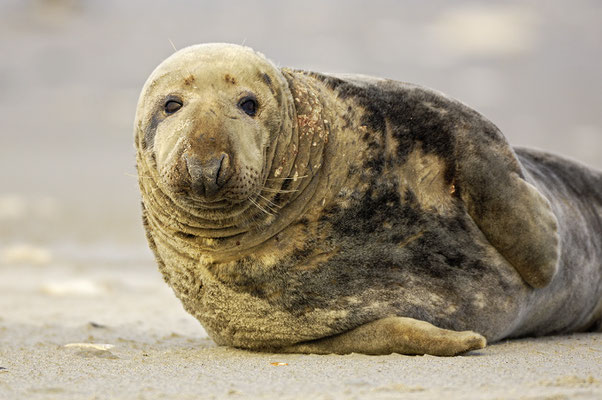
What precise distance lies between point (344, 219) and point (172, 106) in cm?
103

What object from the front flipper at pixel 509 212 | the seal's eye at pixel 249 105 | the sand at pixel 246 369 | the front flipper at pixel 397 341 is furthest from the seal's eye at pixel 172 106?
the front flipper at pixel 509 212

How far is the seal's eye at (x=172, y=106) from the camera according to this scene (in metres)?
4.16

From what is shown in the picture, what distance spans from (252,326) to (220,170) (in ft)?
3.53

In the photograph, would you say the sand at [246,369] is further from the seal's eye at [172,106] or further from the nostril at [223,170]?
the seal's eye at [172,106]

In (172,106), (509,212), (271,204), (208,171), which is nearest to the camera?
(208,171)

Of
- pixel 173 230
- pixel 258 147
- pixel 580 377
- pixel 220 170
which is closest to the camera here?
pixel 580 377

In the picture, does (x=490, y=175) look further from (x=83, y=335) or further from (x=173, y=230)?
(x=83, y=335)

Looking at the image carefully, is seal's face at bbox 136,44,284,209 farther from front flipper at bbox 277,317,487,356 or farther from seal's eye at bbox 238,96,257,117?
front flipper at bbox 277,317,487,356

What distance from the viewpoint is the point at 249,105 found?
4.23 meters

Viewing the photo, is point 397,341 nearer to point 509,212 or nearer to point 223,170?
point 509,212

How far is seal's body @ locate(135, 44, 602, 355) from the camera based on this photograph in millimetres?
4230

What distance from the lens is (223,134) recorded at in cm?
387

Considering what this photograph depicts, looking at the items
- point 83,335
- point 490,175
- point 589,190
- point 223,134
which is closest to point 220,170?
point 223,134

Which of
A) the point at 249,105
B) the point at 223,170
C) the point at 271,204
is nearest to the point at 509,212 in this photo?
the point at 271,204
